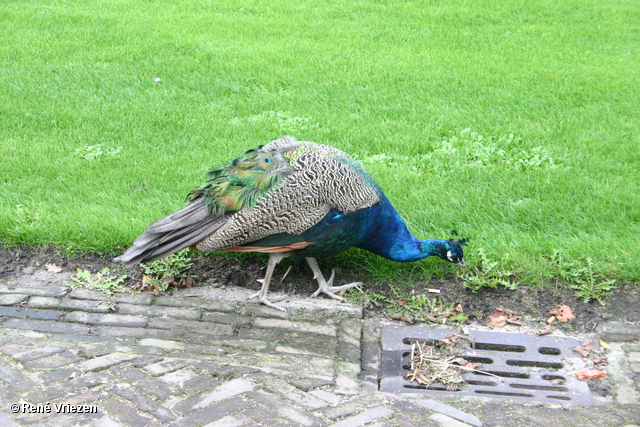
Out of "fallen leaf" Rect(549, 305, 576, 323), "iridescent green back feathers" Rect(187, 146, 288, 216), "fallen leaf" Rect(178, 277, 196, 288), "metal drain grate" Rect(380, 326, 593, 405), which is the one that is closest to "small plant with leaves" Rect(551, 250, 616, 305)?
"fallen leaf" Rect(549, 305, 576, 323)

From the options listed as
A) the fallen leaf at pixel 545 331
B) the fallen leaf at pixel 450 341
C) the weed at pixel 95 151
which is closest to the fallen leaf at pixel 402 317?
the fallen leaf at pixel 450 341

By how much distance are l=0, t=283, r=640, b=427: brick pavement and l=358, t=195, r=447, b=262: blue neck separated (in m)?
0.46

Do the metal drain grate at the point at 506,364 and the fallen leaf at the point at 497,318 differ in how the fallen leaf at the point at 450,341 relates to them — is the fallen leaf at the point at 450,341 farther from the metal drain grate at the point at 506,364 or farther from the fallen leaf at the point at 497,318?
the fallen leaf at the point at 497,318

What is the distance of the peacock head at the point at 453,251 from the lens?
14.3 ft

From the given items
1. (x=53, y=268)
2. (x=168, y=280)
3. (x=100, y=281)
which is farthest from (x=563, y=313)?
(x=53, y=268)

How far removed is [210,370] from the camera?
3.34 metres

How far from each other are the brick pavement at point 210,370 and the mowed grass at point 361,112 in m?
0.76

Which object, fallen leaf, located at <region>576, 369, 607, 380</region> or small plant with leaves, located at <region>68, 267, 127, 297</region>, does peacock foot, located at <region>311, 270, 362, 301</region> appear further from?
fallen leaf, located at <region>576, 369, 607, 380</region>

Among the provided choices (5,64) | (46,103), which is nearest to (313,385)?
(46,103)

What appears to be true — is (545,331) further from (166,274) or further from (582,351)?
(166,274)

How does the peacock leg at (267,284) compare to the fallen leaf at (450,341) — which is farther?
the peacock leg at (267,284)

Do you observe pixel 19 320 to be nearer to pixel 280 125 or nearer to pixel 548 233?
pixel 280 125

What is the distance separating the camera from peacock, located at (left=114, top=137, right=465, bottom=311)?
13.4ft

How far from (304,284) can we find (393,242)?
0.75 meters
